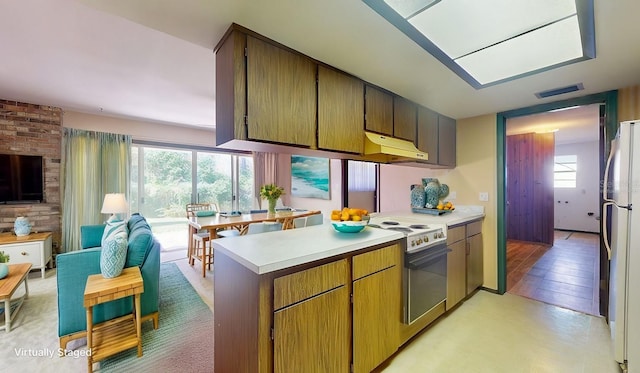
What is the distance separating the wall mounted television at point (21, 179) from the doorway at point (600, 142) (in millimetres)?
6455

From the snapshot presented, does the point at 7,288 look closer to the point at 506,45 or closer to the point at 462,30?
the point at 462,30

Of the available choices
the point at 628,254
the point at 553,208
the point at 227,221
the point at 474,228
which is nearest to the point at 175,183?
the point at 227,221

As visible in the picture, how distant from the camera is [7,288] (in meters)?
2.16

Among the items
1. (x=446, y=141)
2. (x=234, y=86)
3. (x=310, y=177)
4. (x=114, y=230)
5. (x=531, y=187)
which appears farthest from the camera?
(x=310, y=177)

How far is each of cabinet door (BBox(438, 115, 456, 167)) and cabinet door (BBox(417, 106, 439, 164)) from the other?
0.10 m

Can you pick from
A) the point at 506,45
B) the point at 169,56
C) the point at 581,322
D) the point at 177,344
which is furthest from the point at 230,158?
the point at 581,322

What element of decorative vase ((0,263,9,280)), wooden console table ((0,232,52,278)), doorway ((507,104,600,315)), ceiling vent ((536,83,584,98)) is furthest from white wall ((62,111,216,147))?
doorway ((507,104,600,315))

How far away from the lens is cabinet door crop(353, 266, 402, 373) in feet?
5.08

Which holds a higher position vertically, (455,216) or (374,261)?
(455,216)

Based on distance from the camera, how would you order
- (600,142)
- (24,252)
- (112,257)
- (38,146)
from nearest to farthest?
1. (112,257)
2. (600,142)
3. (24,252)
4. (38,146)

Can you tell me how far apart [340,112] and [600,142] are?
2677 mm

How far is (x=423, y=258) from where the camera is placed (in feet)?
6.50

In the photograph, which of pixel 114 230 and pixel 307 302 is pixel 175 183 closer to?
pixel 114 230

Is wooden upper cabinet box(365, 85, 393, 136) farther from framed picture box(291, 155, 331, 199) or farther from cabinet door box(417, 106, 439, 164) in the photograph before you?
framed picture box(291, 155, 331, 199)
